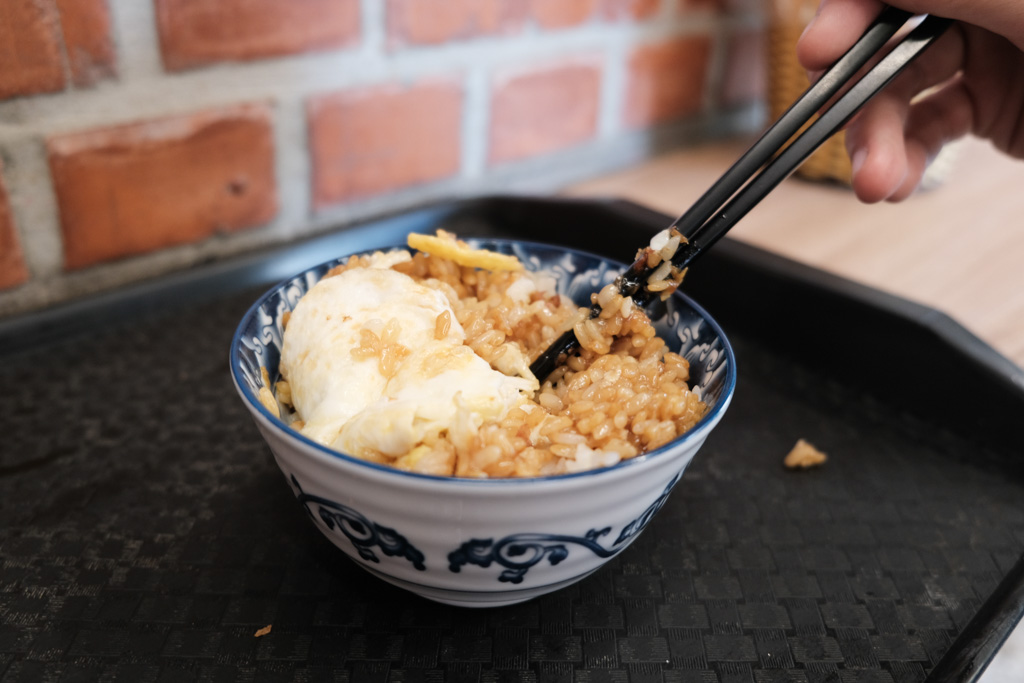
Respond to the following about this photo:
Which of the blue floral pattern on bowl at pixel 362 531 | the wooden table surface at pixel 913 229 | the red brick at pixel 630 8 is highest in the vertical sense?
the red brick at pixel 630 8

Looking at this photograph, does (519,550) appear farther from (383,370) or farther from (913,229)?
(913,229)

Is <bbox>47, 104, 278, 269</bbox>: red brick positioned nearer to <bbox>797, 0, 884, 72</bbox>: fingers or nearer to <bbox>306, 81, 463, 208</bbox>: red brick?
<bbox>306, 81, 463, 208</bbox>: red brick

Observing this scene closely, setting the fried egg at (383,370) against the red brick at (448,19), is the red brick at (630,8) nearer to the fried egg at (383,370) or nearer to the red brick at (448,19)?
the red brick at (448,19)

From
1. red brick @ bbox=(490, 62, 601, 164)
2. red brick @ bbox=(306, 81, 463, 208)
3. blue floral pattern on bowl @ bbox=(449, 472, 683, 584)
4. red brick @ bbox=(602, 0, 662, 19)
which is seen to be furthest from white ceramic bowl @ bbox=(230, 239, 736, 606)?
red brick @ bbox=(602, 0, 662, 19)

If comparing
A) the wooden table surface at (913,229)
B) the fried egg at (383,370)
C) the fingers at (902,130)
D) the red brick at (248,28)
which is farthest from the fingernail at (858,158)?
the red brick at (248,28)

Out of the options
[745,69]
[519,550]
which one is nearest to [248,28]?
[519,550]
